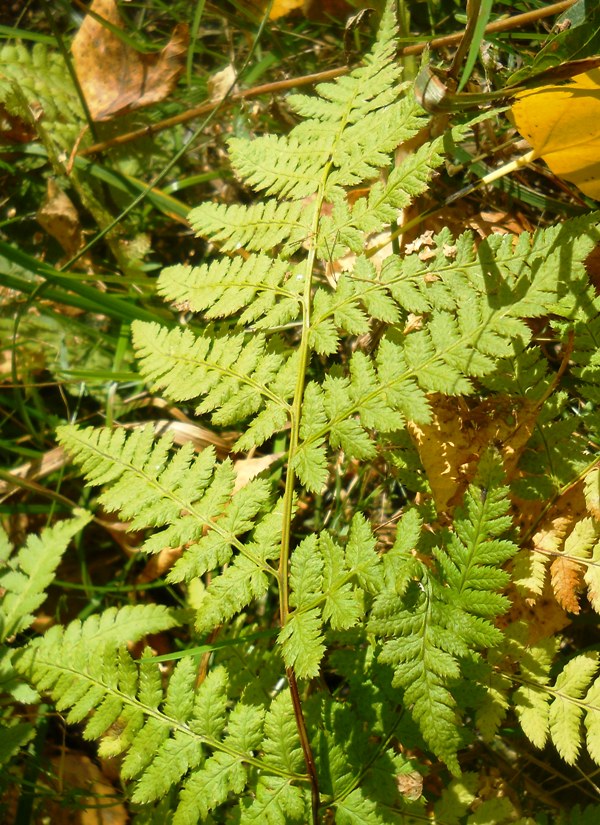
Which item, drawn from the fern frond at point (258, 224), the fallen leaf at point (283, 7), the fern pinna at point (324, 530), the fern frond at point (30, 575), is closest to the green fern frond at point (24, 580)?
the fern frond at point (30, 575)

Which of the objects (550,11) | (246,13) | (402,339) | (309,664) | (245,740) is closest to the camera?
(309,664)

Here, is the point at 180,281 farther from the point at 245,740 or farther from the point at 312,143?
the point at 245,740

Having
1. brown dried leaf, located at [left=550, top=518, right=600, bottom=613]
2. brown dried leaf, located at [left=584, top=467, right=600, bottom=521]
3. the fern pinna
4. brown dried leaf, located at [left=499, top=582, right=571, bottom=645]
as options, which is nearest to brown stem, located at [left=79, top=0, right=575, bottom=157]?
the fern pinna

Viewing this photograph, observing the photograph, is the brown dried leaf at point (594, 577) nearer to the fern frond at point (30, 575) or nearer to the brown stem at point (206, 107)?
the fern frond at point (30, 575)

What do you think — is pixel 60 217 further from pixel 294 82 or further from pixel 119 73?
pixel 294 82

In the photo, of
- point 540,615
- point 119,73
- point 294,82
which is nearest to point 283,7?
point 294,82

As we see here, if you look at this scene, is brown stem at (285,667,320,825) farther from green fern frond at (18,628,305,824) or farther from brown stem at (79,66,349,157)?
brown stem at (79,66,349,157)

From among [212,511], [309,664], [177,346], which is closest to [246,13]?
[177,346]
